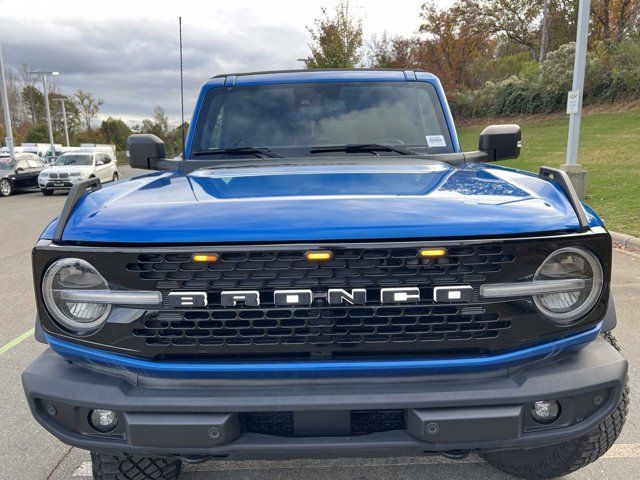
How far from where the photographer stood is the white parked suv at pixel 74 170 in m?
18.3

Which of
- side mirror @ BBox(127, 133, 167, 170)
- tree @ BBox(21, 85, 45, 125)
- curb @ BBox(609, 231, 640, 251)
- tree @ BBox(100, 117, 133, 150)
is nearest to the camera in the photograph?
side mirror @ BBox(127, 133, 167, 170)

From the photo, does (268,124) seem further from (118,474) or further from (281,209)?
(118,474)

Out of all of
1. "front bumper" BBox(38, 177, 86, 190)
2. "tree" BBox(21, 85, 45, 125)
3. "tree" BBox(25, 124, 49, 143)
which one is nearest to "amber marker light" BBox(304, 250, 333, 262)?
"front bumper" BBox(38, 177, 86, 190)

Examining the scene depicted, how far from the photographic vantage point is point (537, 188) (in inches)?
83.4

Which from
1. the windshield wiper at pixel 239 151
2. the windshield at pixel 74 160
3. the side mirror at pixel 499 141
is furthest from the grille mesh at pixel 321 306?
the windshield at pixel 74 160

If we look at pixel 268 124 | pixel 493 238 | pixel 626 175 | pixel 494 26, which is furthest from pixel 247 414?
pixel 494 26

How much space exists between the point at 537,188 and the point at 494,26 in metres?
37.3

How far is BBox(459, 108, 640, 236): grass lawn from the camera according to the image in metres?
9.12

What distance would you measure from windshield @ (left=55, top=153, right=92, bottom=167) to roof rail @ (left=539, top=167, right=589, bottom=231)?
20.7 m

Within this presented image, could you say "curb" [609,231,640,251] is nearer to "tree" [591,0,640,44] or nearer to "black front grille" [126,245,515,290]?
"black front grille" [126,245,515,290]

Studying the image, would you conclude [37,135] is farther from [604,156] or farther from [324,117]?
[324,117]

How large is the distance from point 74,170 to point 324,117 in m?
17.7

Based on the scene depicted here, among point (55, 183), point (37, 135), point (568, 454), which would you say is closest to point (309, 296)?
Result: point (568, 454)

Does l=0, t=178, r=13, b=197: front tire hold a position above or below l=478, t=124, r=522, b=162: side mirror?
below
